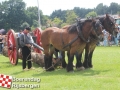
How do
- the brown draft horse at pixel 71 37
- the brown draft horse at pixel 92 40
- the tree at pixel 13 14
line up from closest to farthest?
1. the brown draft horse at pixel 92 40
2. the brown draft horse at pixel 71 37
3. the tree at pixel 13 14

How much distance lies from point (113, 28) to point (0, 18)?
7886 cm

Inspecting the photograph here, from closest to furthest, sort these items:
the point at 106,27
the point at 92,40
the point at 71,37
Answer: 1. the point at 71,37
2. the point at 106,27
3. the point at 92,40

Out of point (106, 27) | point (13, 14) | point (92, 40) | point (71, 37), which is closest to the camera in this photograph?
point (71, 37)

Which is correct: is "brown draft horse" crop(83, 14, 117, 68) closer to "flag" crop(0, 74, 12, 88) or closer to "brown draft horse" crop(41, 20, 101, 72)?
"brown draft horse" crop(41, 20, 101, 72)

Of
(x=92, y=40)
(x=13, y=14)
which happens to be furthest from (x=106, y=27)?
(x=13, y=14)

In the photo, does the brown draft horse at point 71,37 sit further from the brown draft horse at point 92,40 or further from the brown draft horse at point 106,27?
the brown draft horse at point 106,27

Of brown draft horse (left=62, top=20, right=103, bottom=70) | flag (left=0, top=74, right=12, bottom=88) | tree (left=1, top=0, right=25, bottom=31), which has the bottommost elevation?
flag (left=0, top=74, right=12, bottom=88)

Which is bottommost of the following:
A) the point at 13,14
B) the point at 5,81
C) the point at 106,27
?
the point at 5,81

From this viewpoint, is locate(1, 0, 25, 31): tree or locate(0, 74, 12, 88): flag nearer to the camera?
locate(0, 74, 12, 88): flag

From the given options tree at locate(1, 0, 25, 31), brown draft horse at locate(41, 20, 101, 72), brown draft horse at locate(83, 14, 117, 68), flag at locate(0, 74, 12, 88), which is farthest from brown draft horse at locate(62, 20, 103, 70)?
tree at locate(1, 0, 25, 31)

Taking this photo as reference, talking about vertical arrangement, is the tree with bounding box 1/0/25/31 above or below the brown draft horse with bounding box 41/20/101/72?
above

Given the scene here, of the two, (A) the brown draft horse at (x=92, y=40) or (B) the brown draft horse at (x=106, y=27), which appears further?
(B) the brown draft horse at (x=106, y=27)

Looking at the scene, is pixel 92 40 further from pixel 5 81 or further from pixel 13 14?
pixel 13 14

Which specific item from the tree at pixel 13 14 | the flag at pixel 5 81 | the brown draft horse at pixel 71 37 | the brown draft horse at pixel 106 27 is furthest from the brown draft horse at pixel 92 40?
the tree at pixel 13 14
